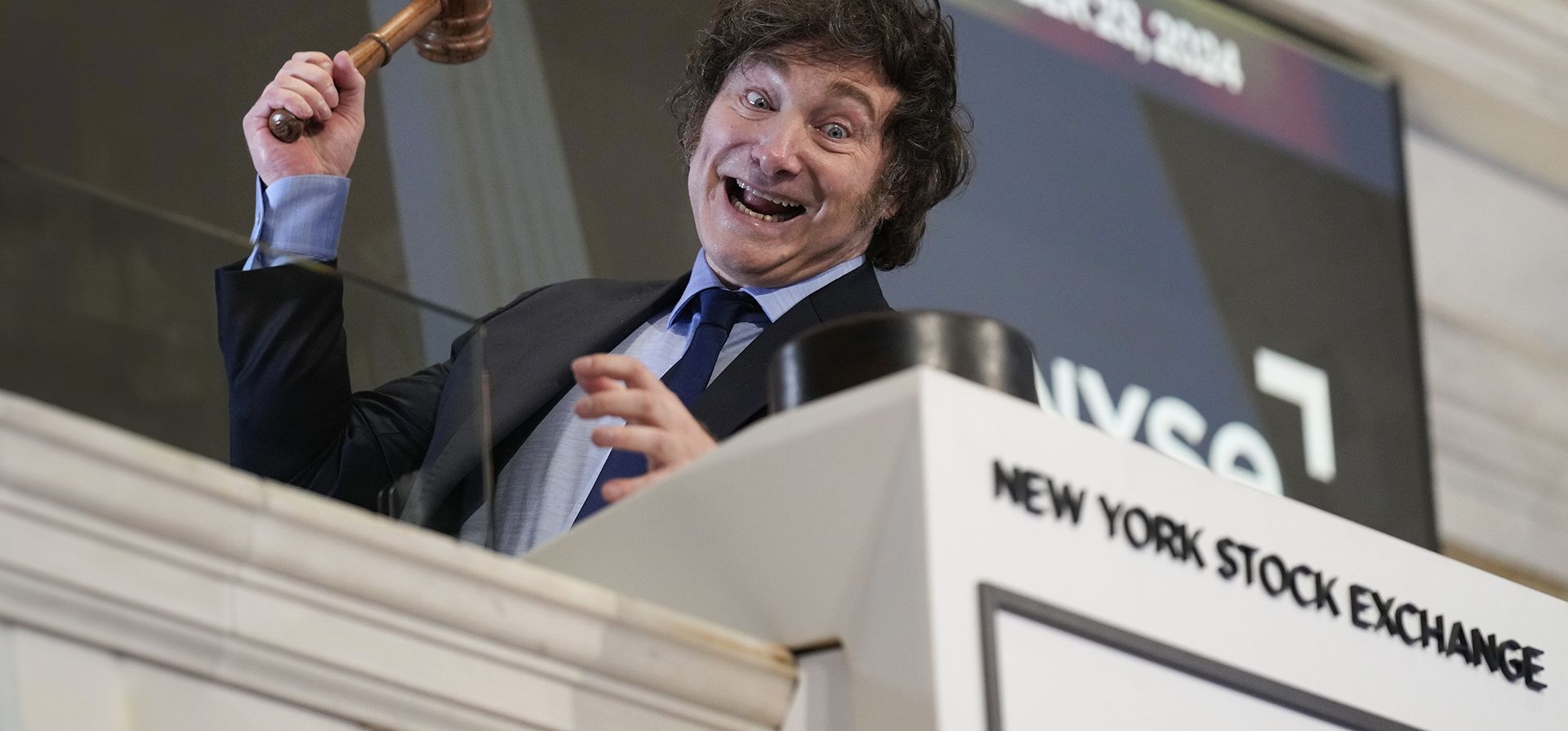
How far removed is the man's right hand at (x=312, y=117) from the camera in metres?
2.01

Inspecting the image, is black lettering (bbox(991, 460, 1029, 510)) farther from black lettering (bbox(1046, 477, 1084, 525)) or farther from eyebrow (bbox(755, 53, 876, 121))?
eyebrow (bbox(755, 53, 876, 121))

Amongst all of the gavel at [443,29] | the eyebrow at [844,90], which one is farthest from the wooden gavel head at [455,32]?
the eyebrow at [844,90]

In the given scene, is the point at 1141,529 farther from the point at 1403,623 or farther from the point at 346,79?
the point at 346,79

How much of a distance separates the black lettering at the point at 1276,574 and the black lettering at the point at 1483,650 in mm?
164

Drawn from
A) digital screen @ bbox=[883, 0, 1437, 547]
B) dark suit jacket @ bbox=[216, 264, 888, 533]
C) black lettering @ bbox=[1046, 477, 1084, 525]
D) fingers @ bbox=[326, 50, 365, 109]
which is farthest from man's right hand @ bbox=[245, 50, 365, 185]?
digital screen @ bbox=[883, 0, 1437, 547]

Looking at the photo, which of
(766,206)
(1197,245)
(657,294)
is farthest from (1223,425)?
(657,294)

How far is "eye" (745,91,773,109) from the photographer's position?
87.3 inches

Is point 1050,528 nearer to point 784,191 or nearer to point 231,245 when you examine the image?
point 231,245

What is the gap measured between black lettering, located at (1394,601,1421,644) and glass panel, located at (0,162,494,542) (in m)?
0.51

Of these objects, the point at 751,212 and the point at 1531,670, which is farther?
the point at 751,212

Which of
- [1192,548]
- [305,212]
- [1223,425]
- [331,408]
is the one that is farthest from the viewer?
[1223,425]

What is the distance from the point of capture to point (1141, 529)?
119cm

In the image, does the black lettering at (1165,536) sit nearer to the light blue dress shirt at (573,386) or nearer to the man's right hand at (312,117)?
the light blue dress shirt at (573,386)

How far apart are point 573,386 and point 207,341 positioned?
2.40 ft
